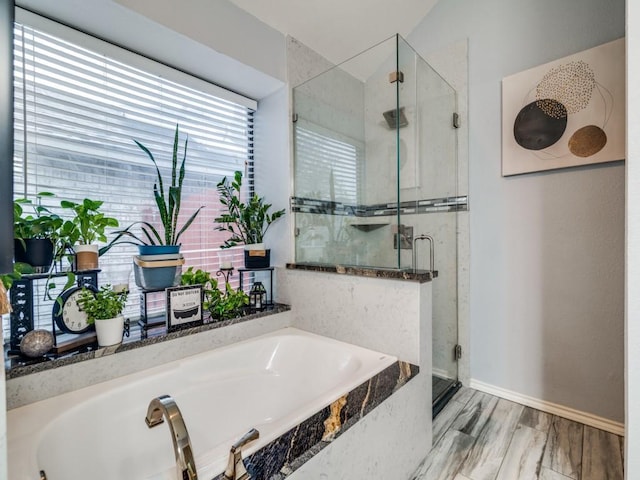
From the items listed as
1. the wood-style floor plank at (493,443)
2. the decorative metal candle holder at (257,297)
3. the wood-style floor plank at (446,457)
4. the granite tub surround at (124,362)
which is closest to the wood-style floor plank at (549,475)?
the wood-style floor plank at (493,443)

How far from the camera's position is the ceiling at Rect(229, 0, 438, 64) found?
2.03 m

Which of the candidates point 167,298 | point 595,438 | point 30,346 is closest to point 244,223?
point 167,298

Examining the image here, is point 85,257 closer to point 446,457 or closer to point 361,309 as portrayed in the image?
point 361,309

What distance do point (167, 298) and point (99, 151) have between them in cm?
87

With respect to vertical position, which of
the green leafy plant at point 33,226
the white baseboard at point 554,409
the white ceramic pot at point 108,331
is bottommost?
the white baseboard at point 554,409

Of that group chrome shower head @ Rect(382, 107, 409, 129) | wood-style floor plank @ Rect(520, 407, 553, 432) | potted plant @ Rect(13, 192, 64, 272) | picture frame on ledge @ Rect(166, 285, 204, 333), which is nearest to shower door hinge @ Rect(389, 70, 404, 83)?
chrome shower head @ Rect(382, 107, 409, 129)

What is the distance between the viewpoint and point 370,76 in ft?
7.02

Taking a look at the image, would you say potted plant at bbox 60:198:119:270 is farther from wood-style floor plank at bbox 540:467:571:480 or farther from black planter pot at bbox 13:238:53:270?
wood-style floor plank at bbox 540:467:571:480

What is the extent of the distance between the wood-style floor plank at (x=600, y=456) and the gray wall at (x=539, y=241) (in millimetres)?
129

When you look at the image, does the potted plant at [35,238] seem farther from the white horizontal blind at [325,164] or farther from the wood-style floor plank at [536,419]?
the wood-style floor plank at [536,419]

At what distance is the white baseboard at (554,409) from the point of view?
1.79 meters

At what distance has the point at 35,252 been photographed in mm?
1308

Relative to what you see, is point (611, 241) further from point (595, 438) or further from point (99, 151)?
point (99, 151)

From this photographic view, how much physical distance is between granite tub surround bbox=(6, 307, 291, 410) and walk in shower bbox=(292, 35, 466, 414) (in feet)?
2.00
